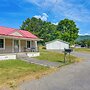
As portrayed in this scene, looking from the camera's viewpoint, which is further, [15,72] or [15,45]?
[15,45]

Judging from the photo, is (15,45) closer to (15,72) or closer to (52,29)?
(15,72)

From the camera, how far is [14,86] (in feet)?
31.1

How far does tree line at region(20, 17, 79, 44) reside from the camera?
7167cm

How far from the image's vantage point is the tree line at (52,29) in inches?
2822

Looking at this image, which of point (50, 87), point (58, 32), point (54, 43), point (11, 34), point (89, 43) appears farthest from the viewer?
point (89, 43)

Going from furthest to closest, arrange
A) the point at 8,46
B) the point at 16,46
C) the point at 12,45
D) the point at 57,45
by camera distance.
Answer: the point at 57,45
the point at 16,46
the point at 12,45
the point at 8,46

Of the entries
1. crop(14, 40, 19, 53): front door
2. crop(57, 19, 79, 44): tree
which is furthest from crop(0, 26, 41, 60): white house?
crop(57, 19, 79, 44): tree

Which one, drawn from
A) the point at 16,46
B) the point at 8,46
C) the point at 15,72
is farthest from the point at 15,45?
the point at 15,72

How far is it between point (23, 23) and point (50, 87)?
243 feet

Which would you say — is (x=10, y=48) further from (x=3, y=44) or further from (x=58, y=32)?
(x=58, y=32)

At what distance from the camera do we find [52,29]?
262ft

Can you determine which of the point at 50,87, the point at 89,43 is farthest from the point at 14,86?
the point at 89,43

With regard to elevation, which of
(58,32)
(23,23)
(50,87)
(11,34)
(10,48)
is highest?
(23,23)

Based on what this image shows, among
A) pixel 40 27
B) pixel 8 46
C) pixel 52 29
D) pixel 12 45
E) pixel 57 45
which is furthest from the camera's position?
pixel 40 27
